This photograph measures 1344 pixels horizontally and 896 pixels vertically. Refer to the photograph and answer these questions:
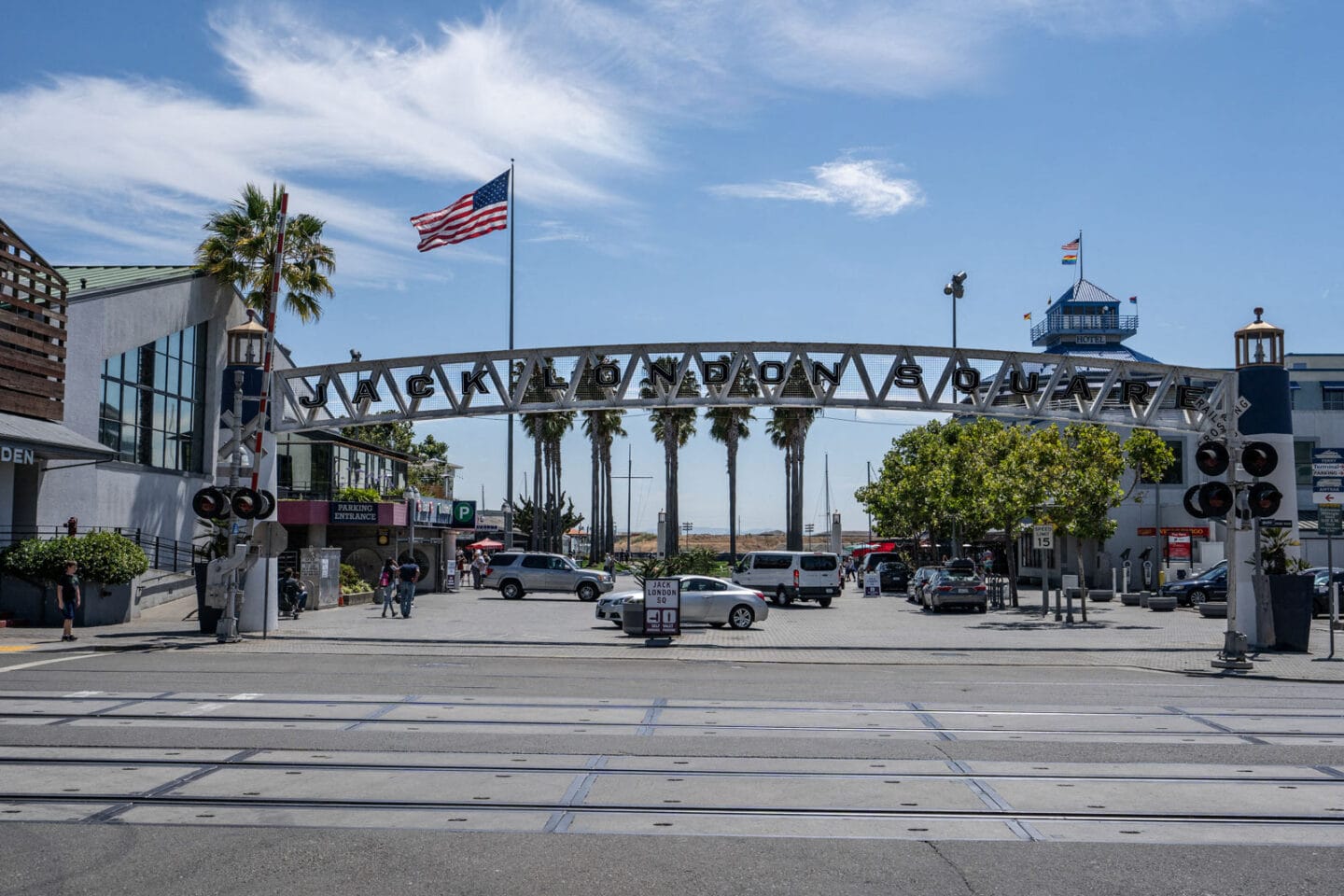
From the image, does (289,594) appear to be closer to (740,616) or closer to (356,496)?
(740,616)

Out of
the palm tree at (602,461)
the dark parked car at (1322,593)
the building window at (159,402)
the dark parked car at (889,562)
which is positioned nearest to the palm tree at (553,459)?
the palm tree at (602,461)

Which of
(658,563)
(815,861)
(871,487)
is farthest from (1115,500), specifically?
(871,487)

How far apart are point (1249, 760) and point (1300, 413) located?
48878 millimetres

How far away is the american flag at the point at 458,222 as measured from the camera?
31875mm

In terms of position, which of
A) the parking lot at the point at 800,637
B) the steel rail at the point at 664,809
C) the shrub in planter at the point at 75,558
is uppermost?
the shrub in planter at the point at 75,558

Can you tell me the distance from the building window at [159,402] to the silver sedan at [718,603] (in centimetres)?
1559

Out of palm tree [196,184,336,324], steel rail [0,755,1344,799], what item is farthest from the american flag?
steel rail [0,755,1344,799]

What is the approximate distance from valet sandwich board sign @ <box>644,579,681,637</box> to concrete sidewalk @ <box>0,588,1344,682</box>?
45cm

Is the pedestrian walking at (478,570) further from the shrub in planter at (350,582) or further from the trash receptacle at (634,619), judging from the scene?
the trash receptacle at (634,619)

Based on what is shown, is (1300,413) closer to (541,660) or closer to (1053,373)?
(1053,373)

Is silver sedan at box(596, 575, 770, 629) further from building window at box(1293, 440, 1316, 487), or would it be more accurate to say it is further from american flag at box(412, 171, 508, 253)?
building window at box(1293, 440, 1316, 487)

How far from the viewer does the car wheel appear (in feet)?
94.0

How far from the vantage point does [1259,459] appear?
20.7 m

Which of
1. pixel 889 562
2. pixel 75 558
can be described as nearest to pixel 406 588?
pixel 75 558
